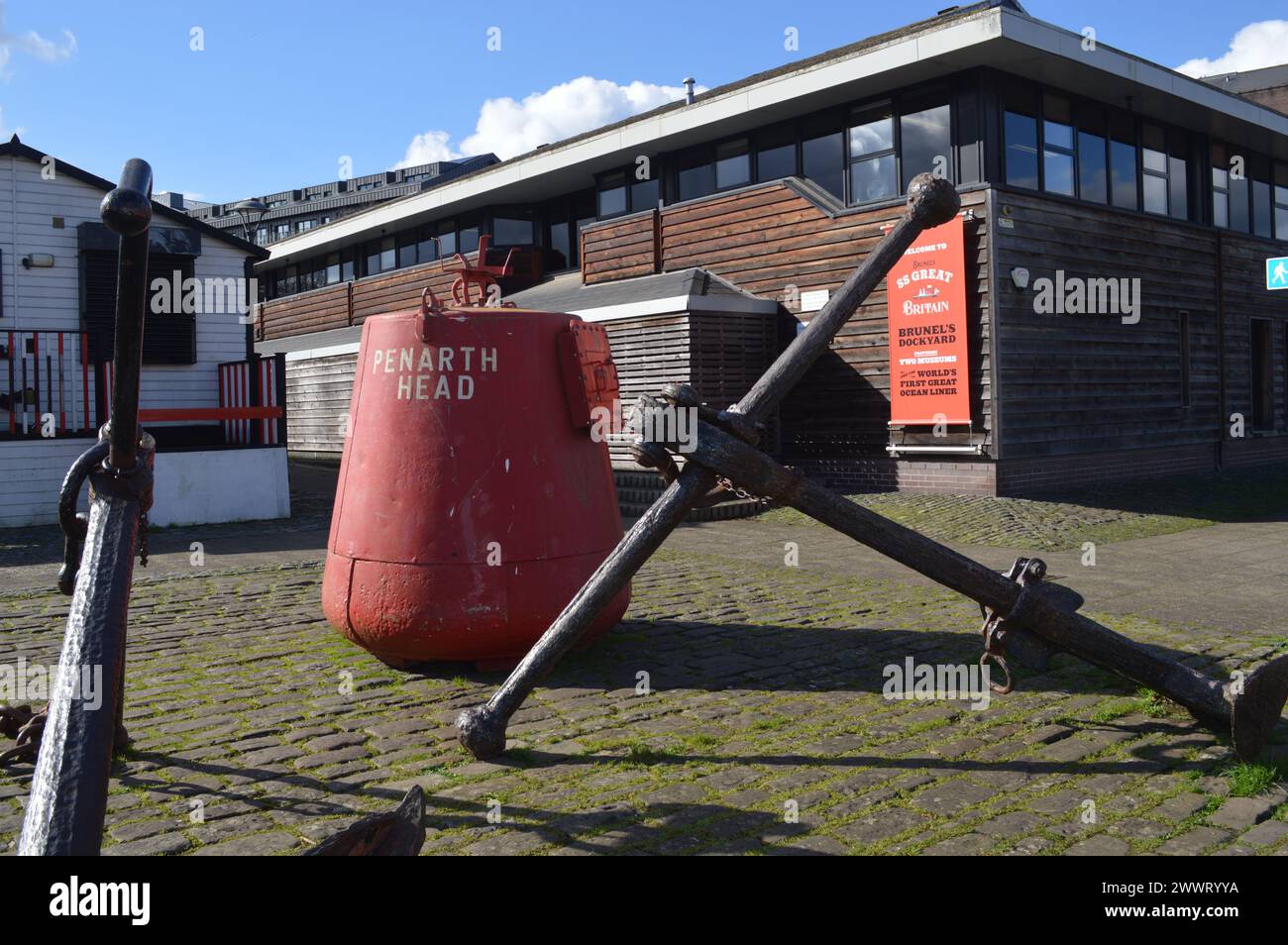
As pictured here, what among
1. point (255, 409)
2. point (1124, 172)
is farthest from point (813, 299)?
point (255, 409)

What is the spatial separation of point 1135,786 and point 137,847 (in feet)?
10.8

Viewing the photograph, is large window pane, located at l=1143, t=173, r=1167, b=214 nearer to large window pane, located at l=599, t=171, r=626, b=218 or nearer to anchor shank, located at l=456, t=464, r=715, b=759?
large window pane, located at l=599, t=171, r=626, b=218

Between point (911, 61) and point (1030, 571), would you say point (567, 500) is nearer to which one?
point (1030, 571)

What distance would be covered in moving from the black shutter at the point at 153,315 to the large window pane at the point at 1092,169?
1442 cm

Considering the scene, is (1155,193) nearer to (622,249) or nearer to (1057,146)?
(1057,146)

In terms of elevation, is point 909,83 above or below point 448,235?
below

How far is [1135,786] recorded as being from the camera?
12.2 ft

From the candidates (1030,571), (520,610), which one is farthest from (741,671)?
(1030,571)

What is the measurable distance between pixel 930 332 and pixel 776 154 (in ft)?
18.4

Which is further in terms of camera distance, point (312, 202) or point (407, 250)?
point (312, 202)

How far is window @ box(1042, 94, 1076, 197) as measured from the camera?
16328 millimetres

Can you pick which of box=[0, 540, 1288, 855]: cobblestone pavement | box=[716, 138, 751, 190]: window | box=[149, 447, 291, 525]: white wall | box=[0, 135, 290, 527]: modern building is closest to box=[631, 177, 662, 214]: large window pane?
box=[716, 138, 751, 190]: window

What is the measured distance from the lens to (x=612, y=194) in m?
22.7

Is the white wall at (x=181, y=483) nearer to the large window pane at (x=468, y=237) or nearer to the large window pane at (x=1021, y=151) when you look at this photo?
the large window pane at (x=1021, y=151)
